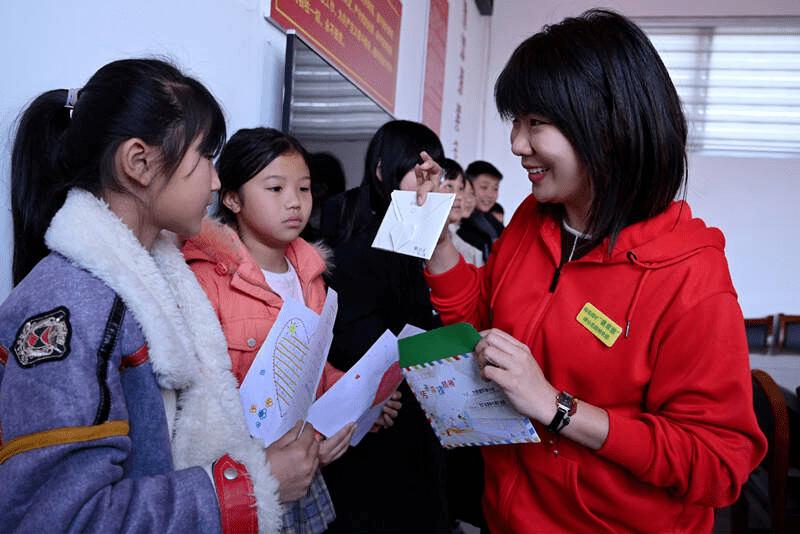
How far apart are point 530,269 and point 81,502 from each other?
2.46ft

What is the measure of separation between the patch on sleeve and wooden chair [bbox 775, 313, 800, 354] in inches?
230

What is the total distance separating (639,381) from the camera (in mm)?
834

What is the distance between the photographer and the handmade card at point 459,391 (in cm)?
88

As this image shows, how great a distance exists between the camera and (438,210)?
111cm

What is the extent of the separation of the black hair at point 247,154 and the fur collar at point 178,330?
1.39 ft

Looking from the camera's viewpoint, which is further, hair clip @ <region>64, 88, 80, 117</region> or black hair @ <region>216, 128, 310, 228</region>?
black hair @ <region>216, 128, 310, 228</region>

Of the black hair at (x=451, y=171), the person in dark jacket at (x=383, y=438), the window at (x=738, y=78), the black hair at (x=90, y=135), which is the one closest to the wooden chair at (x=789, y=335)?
the window at (x=738, y=78)

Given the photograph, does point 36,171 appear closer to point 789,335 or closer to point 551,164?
point 551,164

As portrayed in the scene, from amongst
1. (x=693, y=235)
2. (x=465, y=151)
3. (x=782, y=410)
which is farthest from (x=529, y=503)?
(x=465, y=151)

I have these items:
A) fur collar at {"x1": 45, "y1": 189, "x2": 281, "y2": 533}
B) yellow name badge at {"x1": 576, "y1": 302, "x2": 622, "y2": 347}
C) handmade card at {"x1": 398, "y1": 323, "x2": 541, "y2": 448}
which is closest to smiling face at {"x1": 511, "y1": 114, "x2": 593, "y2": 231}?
yellow name badge at {"x1": 576, "y1": 302, "x2": 622, "y2": 347}

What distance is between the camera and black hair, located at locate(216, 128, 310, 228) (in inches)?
52.3

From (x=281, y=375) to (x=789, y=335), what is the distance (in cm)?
554

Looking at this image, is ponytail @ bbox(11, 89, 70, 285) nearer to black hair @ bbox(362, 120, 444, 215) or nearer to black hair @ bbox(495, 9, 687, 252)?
black hair @ bbox(495, 9, 687, 252)

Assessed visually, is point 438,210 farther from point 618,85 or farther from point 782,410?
point 782,410
